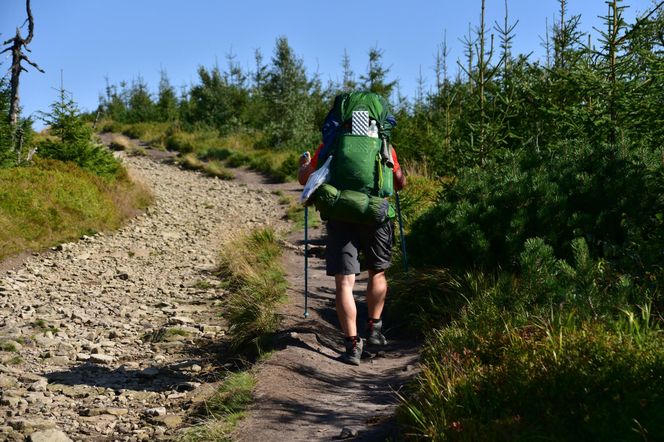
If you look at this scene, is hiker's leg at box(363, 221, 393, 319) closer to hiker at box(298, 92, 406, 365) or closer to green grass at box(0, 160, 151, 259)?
hiker at box(298, 92, 406, 365)

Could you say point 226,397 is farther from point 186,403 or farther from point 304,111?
point 304,111

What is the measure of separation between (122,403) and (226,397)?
3.25 ft

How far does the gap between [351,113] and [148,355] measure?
2983 mm

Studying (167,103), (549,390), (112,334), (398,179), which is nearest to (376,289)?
(398,179)

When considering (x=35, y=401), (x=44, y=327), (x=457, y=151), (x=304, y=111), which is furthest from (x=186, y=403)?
(x=304, y=111)

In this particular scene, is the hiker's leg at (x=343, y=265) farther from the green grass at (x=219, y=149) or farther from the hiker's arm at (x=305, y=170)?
the green grass at (x=219, y=149)

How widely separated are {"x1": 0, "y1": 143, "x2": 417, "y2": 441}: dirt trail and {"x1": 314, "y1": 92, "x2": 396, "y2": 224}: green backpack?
1200 millimetres

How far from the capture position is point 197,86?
3122 centimetres

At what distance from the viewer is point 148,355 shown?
6.20 metres

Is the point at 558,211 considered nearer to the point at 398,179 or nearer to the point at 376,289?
the point at 398,179

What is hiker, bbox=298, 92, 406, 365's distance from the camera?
5.04m

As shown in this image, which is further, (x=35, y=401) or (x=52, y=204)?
(x=52, y=204)

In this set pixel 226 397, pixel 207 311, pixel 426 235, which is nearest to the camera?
pixel 226 397

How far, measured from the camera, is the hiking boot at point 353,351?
5.16 metres
